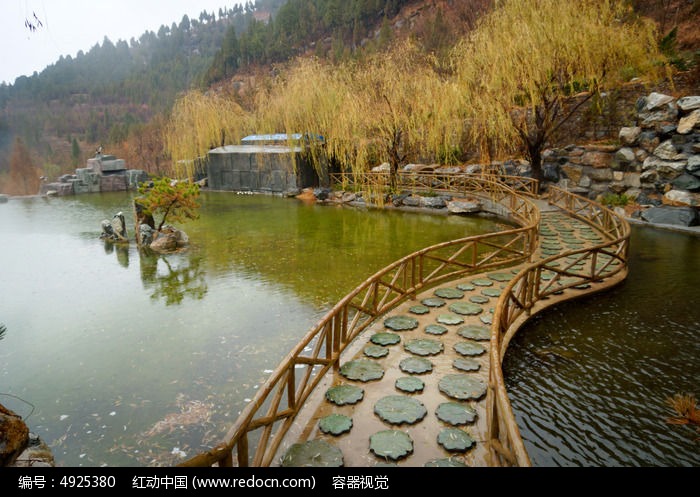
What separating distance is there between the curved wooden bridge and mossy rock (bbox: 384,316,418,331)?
0.02m

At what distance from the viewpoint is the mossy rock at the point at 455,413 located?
4064mm

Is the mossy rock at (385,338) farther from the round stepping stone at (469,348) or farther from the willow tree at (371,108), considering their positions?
the willow tree at (371,108)

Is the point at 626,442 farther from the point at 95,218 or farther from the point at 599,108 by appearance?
the point at 95,218

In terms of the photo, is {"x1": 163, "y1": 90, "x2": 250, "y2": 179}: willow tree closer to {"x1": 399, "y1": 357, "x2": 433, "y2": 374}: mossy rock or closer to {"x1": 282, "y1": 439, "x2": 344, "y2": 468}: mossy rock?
{"x1": 399, "y1": 357, "x2": 433, "y2": 374}: mossy rock

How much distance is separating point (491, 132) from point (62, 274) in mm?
16103

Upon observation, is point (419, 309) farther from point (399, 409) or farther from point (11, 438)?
point (11, 438)

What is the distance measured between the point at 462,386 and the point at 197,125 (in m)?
23.9

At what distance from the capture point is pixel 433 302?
285 inches

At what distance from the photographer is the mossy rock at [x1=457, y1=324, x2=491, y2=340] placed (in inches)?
231

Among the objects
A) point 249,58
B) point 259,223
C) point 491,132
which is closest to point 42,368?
point 259,223

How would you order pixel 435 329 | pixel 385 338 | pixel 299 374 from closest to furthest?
1. pixel 299 374
2. pixel 385 338
3. pixel 435 329

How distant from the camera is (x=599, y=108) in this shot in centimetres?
1780

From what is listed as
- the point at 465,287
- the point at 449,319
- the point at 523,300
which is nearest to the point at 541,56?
the point at 465,287

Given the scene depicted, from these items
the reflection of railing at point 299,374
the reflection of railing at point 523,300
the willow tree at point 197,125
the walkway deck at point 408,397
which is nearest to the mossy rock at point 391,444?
the walkway deck at point 408,397
